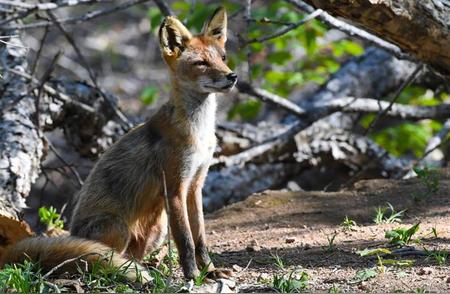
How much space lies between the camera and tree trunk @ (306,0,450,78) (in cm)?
543

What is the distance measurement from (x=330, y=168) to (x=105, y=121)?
3033 mm

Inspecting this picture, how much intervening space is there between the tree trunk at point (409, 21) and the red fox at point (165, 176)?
42.0 inches

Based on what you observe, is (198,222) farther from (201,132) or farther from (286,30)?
(286,30)

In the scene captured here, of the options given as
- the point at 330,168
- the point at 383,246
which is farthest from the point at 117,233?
the point at 330,168

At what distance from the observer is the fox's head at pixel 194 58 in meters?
6.16

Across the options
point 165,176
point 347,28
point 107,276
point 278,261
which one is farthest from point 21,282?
point 347,28

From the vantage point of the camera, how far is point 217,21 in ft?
21.9

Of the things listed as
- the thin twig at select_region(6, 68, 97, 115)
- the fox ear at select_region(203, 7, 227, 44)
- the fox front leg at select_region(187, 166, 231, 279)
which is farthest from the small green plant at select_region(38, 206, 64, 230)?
the fox ear at select_region(203, 7, 227, 44)

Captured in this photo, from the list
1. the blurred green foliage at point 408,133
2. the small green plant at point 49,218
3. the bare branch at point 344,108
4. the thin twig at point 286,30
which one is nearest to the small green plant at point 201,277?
the small green plant at point 49,218

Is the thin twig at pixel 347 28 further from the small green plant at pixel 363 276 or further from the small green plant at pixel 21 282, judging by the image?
the small green plant at pixel 21 282

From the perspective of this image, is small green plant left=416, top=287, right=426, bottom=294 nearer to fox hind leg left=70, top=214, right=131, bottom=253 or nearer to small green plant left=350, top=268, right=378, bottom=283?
small green plant left=350, top=268, right=378, bottom=283

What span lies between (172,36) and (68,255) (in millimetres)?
1958

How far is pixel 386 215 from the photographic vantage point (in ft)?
23.0

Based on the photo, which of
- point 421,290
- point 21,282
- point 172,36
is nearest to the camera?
point 421,290
